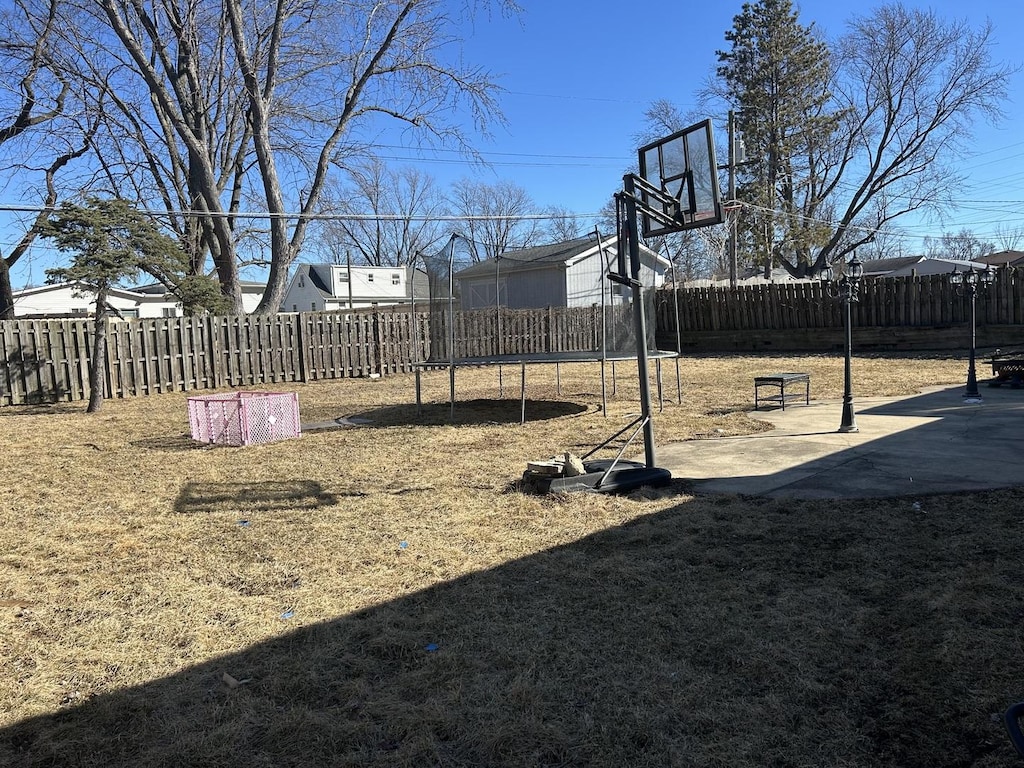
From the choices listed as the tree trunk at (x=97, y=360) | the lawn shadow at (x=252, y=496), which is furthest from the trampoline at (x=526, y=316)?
the tree trunk at (x=97, y=360)

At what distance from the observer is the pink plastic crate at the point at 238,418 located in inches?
337

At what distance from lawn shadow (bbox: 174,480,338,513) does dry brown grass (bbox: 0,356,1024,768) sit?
0.04 m

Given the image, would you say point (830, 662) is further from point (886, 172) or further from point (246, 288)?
point (246, 288)

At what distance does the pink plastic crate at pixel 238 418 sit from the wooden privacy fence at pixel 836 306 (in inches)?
435

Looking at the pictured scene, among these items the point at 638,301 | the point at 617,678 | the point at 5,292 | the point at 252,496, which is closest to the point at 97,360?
the point at 252,496

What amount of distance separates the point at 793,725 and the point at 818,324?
20372 mm

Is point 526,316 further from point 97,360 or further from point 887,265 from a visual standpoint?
point 887,265

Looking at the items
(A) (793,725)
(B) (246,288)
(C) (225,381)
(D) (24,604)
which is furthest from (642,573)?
(B) (246,288)

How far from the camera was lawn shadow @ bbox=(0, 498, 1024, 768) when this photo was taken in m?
2.45

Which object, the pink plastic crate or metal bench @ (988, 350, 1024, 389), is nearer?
the pink plastic crate

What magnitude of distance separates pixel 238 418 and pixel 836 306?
17.5 m

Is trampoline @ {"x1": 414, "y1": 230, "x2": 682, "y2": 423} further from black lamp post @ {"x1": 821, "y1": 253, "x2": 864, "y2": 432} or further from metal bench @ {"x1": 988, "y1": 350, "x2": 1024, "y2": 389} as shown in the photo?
metal bench @ {"x1": 988, "y1": 350, "x2": 1024, "y2": 389}

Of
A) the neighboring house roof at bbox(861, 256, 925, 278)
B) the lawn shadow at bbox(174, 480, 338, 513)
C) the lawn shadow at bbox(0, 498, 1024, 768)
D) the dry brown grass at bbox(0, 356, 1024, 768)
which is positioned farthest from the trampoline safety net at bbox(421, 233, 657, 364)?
the neighboring house roof at bbox(861, 256, 925, 278)

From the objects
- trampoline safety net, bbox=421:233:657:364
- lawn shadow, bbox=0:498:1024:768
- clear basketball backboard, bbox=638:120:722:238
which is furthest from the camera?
trampoline safety net, bbox=421:233:657:364
